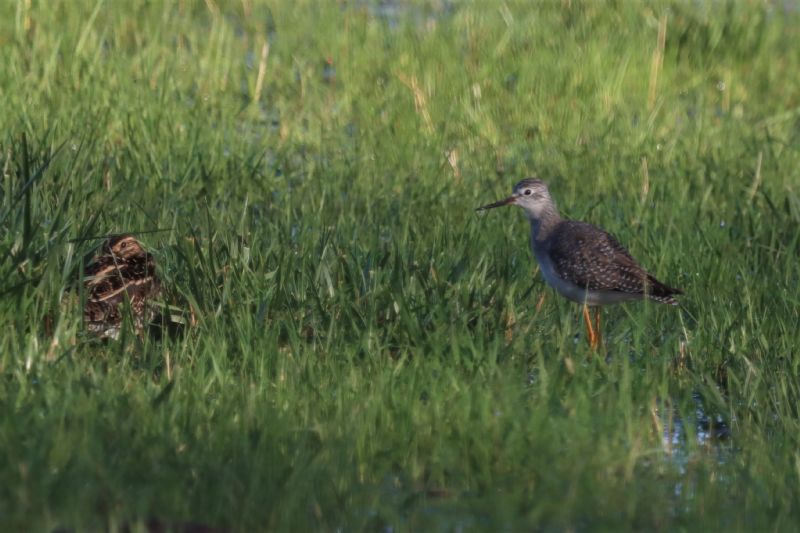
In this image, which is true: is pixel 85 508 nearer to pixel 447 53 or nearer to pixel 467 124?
pixel 467 124

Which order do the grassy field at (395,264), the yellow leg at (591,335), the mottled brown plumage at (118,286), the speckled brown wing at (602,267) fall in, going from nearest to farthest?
the grassy field at (395,264) → the mottled brown plumage at (118,286) → the yellow leg at (591,335) → the speckled brown wing at (602,267)

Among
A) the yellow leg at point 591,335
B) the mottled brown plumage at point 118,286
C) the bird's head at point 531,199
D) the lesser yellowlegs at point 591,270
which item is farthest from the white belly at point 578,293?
the mottled brown plumage at point 118,286

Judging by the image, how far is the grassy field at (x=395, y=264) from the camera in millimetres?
4609

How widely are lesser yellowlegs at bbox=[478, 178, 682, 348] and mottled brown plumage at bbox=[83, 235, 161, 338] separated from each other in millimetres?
2039

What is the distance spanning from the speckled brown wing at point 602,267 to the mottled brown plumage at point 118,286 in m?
2.06

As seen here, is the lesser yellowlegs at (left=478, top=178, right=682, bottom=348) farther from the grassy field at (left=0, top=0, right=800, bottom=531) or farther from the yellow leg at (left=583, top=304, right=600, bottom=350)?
the grassy field at (left=0, top=0, right=800, bottom=531)

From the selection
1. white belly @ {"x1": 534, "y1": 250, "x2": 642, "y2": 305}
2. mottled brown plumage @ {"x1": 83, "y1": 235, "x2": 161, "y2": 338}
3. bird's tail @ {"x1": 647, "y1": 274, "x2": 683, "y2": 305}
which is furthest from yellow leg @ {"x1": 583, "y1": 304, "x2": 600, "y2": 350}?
mottled brown plumage @ {"x1": 83, "y1": 235, "x2": 161, "y2": 338}

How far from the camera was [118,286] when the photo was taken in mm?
7008

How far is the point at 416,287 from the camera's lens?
6.93 meters

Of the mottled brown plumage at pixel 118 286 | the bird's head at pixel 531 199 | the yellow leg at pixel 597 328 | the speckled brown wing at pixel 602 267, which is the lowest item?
the mottled brown plumage at pixel 118 286

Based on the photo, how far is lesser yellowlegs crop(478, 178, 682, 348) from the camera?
24.2ft

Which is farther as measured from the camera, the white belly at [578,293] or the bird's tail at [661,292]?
the white belly at [578,293]

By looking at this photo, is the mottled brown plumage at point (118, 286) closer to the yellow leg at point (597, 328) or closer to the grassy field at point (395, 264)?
the grassy field at point (395, 264)

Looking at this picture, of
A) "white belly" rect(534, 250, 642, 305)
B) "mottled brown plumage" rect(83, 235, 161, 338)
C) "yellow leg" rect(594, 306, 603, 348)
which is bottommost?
"mottled brown plumage" rect(83, 235, 161, 338)
